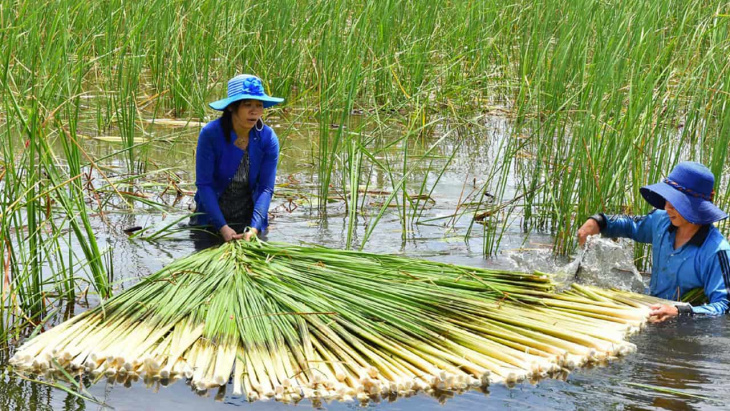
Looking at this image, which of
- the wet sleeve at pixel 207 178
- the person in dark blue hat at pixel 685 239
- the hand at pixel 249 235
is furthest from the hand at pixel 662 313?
the wet sleeve at pixel 207 178

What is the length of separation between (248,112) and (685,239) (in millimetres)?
2109

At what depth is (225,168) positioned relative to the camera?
15.4 ft

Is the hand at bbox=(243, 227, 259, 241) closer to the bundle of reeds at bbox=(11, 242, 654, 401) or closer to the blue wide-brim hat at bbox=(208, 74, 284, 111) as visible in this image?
the bundle of reeds at bbox=(11, 242, 654, 401)

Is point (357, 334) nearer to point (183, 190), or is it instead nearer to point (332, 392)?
point (332, 392)

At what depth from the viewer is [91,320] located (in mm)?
3238

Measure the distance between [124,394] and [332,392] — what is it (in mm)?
670

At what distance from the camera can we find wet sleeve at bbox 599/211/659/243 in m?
3.99

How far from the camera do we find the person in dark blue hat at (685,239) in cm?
362

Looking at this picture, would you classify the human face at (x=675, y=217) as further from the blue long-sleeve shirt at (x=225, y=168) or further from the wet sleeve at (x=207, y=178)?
the wet sleeve at (x=207, y=178)

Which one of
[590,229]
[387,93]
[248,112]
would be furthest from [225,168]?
[590,229]

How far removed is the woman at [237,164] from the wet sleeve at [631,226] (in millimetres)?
1653

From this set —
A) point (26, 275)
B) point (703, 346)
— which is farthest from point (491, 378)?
point (26, 275)

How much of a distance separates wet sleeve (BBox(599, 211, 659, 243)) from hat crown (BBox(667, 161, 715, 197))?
1.00 feet

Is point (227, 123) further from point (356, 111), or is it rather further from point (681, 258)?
point (356, 111)
